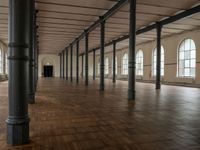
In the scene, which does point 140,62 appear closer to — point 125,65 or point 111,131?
point 125,65

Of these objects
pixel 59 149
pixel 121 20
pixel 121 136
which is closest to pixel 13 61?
pixel 59 149

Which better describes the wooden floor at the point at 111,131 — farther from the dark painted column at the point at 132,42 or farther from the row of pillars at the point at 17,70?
the dark painted column at the point at 132,42

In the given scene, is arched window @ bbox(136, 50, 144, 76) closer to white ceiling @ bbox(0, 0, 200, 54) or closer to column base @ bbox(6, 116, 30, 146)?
white ceiling @ bbox(0, 0, 200, 54)

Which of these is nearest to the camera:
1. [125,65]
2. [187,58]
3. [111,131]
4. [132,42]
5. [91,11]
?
[111,131]

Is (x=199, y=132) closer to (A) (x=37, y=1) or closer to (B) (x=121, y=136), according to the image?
(B) (x=121, y=136)

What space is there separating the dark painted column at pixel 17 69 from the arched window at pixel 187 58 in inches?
819

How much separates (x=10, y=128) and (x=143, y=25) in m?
15.2

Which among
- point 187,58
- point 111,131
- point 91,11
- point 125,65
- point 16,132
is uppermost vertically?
point 91,11

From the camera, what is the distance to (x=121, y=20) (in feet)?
50.1

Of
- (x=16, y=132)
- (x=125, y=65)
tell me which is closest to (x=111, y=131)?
(x=16, y=132)

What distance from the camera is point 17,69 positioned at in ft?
12.3

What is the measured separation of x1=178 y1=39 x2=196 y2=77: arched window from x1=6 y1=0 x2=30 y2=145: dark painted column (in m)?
20.8

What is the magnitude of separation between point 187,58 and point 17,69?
2156cm

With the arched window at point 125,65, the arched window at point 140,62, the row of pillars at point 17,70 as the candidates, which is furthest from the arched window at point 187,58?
the row of pillars at point 17,70
